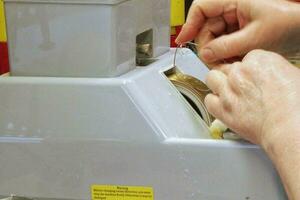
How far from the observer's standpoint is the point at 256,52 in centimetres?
75

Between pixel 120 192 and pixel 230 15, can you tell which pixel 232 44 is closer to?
pixel 230 15

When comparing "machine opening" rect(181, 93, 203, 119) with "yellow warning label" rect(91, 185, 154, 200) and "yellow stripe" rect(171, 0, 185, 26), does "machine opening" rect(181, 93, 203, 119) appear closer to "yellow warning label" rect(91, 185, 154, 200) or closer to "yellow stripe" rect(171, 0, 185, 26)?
"yellow warning label" rect(91, 185, 154, 200)

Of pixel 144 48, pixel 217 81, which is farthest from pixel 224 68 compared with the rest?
pixel 144 48

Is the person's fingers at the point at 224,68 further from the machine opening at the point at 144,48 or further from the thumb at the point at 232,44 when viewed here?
the machine opening at the point at 144,48

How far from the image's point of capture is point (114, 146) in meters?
0.78

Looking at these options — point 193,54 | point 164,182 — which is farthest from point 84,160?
point 193,54

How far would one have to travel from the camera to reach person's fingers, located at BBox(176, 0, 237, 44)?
32.6 inches

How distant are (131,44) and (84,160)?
7.9 inches

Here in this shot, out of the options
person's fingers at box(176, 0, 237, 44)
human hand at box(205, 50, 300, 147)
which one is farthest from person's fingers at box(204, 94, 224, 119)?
person's fingers at box(176, 0, 237, 44)

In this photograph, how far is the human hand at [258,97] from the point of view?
2.21ft

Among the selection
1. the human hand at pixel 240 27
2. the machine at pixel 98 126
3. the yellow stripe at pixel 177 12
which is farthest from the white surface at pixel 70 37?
the yellow stripe at pixel 177 12

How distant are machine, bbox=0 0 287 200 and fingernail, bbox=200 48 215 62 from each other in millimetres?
80

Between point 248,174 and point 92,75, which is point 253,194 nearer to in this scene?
point 248,174

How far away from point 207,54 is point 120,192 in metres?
0.26
